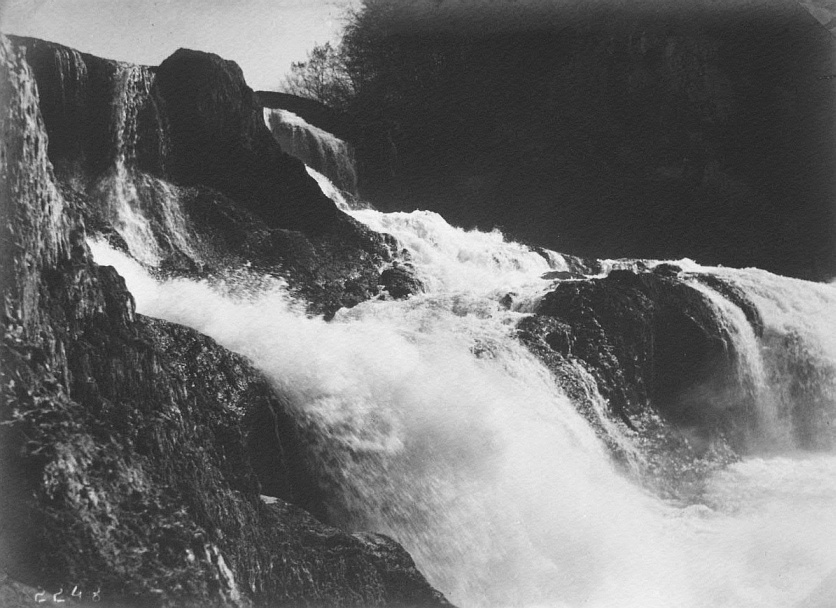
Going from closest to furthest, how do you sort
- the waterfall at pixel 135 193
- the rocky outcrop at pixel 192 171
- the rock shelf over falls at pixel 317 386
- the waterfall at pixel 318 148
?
the rock shelf over falls at pixel 317 386 < the rocky outcrop at pixel 192 171 < the waterfall at pixel 135 193 < the waterfall at pixel 318 148

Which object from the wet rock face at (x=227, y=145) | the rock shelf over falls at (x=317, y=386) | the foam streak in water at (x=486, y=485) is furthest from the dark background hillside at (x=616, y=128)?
the foam streak in water at (x=486, y=485)

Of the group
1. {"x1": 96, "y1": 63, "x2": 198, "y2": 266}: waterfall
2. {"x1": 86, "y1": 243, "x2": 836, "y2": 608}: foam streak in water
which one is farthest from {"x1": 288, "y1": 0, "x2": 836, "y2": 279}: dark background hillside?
{"x1": 86, "y1": 243, "x2": 836, "y2": 608}: foam streak in water

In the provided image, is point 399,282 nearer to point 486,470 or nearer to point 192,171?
point 192,171

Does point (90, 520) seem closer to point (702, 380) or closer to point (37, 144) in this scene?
point (37, 144)

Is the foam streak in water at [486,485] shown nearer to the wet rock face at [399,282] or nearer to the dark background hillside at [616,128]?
the wet rock face at [399,282]

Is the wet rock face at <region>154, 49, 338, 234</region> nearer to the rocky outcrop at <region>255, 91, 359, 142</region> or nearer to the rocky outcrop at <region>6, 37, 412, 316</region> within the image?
the rocky outcrop at <region>6, 37, 412, 316</region>

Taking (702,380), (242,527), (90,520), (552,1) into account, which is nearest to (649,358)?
(702,380)

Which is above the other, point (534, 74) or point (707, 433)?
point (534, 74)

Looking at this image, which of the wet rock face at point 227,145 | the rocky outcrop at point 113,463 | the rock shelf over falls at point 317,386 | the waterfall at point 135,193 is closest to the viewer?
the rocky outcrop at point 113,463
